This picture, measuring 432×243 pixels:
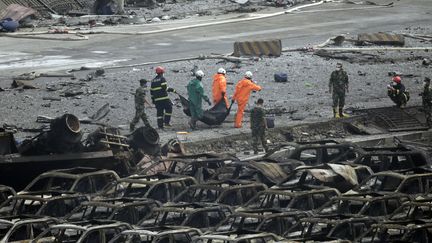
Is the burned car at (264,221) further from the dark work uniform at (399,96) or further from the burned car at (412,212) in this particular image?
the dark work uniform at (399,96)

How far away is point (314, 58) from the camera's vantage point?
4403 cm

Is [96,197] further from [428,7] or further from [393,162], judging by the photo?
[428,7]

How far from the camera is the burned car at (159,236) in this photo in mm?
17703

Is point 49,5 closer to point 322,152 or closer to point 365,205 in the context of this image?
point 322,152

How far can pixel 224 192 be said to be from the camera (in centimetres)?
2122

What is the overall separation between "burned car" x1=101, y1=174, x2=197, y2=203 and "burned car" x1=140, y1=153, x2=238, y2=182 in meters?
1.04

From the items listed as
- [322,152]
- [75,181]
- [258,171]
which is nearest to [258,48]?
[322,152]

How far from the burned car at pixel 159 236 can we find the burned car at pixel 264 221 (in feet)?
3.66

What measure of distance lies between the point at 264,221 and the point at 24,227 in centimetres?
386

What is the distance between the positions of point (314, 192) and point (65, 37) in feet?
94.7

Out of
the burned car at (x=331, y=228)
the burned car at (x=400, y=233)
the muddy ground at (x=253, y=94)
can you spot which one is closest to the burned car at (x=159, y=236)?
the burned car at (x=331, y=228)

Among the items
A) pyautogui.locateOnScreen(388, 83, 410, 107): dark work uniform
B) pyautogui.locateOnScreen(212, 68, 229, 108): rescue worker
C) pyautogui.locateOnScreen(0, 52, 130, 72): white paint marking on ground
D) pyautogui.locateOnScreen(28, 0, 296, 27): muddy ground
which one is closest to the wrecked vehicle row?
pyautogui.locateOnScreen(212, 68, 229, 108): rescue worker

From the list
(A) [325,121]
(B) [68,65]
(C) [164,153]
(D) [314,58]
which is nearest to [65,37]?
(B) [68,65]

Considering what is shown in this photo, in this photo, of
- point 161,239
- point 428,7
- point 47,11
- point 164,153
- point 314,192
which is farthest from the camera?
point 428,7
